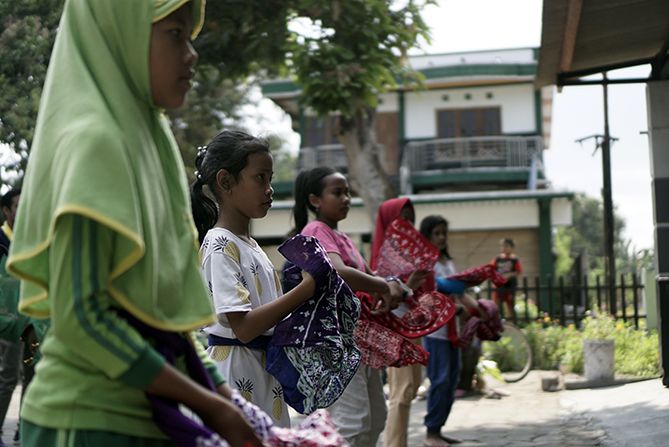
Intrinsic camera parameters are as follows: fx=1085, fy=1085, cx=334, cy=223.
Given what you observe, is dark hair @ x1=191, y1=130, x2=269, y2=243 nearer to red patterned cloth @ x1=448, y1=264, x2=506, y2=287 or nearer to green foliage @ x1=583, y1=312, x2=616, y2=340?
red patterned cloth @ x1=448, y1=264, x2=506, y2=287

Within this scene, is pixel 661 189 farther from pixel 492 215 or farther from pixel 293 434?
pixel 492 215

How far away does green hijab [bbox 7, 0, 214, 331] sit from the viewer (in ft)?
7.30

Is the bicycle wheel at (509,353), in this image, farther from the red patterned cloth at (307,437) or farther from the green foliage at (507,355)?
the red patterned cloth at (307,437)

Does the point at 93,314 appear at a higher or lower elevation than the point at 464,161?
lower

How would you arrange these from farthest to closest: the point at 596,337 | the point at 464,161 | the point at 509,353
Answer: the point at 464,161 → the point at 509,353 → the point at 596,337

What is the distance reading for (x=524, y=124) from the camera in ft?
104

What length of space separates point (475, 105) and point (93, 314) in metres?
30.3

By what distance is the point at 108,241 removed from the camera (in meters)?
2.24

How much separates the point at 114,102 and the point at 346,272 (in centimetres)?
309

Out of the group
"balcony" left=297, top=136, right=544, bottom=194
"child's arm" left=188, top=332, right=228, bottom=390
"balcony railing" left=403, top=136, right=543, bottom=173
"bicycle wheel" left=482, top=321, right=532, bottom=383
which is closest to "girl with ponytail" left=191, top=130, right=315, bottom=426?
"child's arm" left=188, top=332, right=228, bottom=390

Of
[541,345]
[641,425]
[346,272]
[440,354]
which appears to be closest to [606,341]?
[541,345]

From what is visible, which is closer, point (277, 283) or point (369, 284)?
point (277, 283)

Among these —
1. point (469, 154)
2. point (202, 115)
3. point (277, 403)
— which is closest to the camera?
point (277, 403)

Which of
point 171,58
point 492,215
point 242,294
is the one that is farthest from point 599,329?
point 492,215
